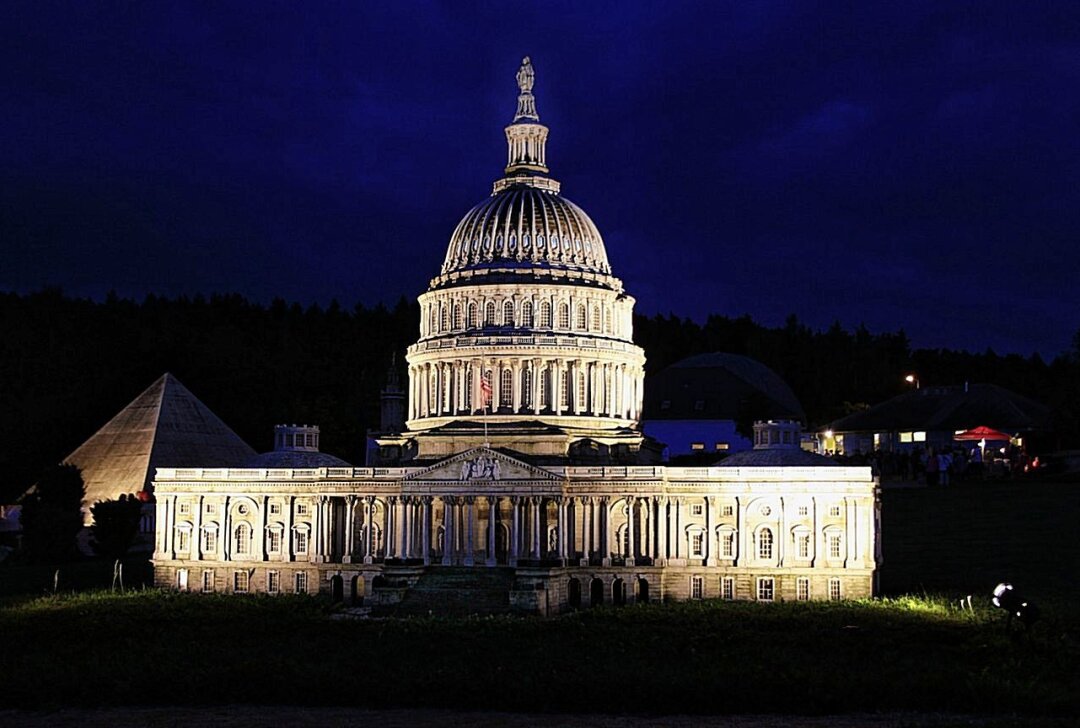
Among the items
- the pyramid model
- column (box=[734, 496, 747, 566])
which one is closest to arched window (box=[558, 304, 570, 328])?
column (box=[734, 496, 747, 566])

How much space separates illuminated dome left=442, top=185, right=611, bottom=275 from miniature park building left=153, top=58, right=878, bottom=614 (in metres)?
0.11

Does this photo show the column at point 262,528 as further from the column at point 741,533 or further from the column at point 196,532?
the column at point 741,533

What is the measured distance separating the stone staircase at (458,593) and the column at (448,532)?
2051 mm

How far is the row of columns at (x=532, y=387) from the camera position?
85.4m

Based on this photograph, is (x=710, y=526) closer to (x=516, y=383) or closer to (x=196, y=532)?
(x=516, y=383)

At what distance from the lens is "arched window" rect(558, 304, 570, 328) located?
8700 cm

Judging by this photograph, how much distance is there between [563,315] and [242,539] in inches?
890

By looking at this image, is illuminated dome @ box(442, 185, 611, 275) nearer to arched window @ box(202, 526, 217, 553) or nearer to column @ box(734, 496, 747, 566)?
arched window @ box(202, 526, 217, 553)

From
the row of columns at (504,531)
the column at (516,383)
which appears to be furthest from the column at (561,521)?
the column at (516,383)

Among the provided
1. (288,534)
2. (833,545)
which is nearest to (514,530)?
(288,534)

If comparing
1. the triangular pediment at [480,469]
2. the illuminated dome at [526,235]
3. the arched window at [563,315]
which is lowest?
the triangular pediment at [480,469]

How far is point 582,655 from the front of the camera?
47.7 metres

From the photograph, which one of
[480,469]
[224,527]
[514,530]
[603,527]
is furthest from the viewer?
[224,527]

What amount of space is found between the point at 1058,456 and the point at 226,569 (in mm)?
50793
